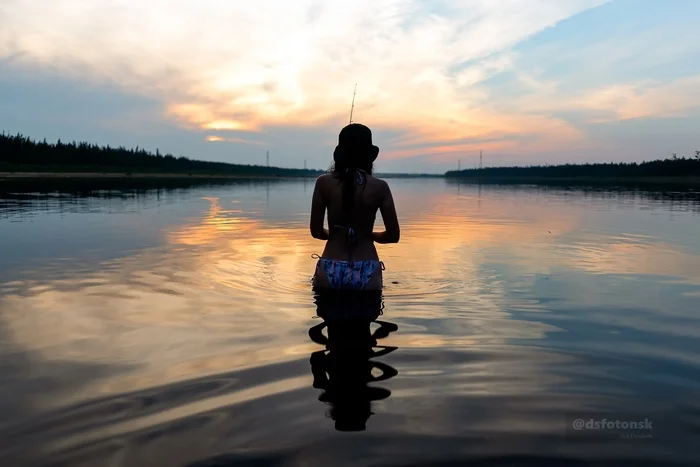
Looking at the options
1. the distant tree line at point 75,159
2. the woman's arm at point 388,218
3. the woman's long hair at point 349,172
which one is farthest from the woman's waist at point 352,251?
the distant tree line at point 75,159

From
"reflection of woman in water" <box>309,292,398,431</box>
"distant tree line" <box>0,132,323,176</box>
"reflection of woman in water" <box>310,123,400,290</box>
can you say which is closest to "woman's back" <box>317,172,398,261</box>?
"reflection of woman in water" <box>310,123,400,290</box>

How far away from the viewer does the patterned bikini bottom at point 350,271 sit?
6.46m

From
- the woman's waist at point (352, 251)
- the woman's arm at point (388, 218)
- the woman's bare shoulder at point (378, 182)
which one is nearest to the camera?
the woman's bare shoulder at point (378, 182)

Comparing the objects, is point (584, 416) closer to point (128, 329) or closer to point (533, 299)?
point (533, 299)

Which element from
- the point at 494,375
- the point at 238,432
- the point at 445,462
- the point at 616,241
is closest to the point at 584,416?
the point at 494,375

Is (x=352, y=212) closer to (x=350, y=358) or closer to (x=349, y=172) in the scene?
(x=349, y=172)

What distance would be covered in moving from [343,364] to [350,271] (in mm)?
2122

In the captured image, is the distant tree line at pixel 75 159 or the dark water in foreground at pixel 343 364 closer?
the dark water in foreground at pixel 343 364

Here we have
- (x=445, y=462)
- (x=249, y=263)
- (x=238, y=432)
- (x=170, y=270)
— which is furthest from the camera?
(x=249, y=263)

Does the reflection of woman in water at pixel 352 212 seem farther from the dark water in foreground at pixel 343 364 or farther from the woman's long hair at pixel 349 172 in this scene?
the dark water in foreground at pixel 343 364

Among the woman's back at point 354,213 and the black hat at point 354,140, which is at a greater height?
the black hat at point 354,140

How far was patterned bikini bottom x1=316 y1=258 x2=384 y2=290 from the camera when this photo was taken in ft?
21.2

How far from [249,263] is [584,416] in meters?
7.45

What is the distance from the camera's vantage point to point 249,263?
32.9ft
